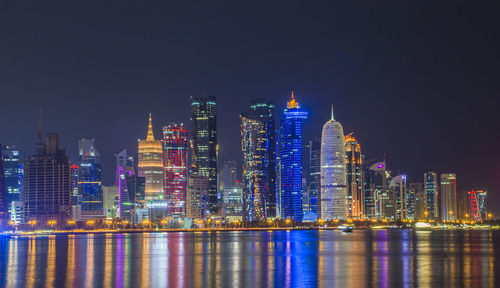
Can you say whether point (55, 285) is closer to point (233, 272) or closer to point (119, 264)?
point (233, 272)

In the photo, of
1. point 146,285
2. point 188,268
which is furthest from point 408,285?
point 188,268

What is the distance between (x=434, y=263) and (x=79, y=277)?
1646 inches

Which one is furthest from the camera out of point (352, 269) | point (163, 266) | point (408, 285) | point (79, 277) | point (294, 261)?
point (294, 261)

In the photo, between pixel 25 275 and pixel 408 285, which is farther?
pixel 25 275

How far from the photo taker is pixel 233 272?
75.2 m

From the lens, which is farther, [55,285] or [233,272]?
[233,272]

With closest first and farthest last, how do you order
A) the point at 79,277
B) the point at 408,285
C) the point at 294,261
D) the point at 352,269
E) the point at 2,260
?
the point at 408,285
the point at 79,277
the point at 352,269
the point at 294,261
the point at 2,260

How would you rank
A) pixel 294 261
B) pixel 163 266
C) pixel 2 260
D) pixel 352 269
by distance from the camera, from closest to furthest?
pixel 352 269 → pixel 163 266 → pixel 294 261 → pixel 2 260

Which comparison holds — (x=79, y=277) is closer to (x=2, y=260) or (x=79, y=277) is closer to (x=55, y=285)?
(x=55, y=285)

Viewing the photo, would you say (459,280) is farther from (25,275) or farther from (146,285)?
(25,275)

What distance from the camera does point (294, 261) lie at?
89875 millimetres

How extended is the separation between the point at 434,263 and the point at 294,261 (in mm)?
16978

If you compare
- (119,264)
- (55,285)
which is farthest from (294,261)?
(55,285)

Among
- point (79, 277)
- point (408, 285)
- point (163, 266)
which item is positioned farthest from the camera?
point (163, 266)
